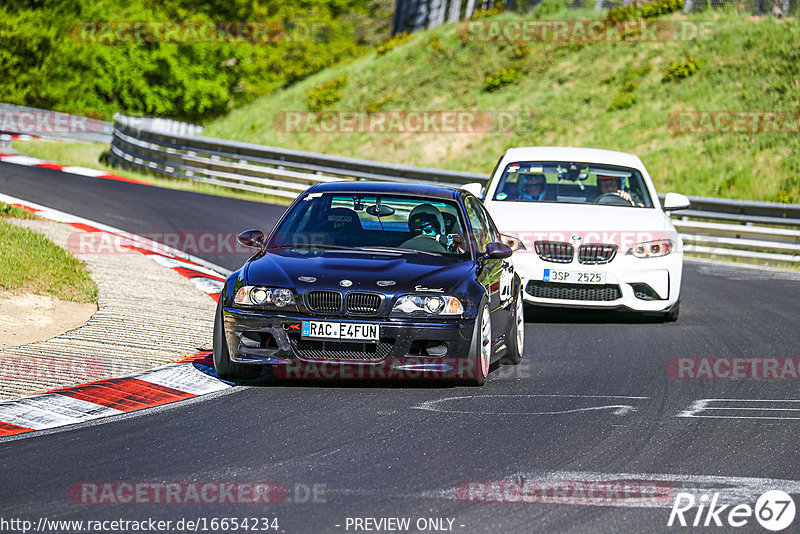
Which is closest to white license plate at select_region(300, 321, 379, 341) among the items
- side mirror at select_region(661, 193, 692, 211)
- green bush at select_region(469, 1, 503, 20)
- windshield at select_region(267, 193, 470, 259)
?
windshield at select_region(267, 193, 470, 259)

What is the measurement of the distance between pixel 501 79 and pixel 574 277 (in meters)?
31.3

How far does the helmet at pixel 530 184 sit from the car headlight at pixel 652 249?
1.42 m

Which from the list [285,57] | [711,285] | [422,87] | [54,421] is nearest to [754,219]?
[711,285]

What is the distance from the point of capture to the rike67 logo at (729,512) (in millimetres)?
5086

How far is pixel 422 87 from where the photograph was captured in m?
43.4

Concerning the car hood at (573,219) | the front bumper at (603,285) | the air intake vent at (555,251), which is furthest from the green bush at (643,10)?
the air intake vent at (555,251)

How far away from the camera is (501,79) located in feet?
137

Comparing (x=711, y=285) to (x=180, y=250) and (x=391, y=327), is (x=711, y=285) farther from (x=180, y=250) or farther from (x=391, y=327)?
(x=391, y=327)

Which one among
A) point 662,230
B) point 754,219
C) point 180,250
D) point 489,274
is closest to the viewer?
point 489,274

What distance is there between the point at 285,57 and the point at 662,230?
56563 millimetres

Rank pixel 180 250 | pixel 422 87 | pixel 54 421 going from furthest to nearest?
1. pixel 422 87
2. pixel 180 250
3. pixel 54 421

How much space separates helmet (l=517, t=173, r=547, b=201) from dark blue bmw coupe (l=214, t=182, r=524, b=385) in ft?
13.1

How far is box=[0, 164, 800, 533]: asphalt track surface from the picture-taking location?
5.12 m

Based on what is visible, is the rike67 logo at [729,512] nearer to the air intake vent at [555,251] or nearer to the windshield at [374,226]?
the windshield at [374,226]
